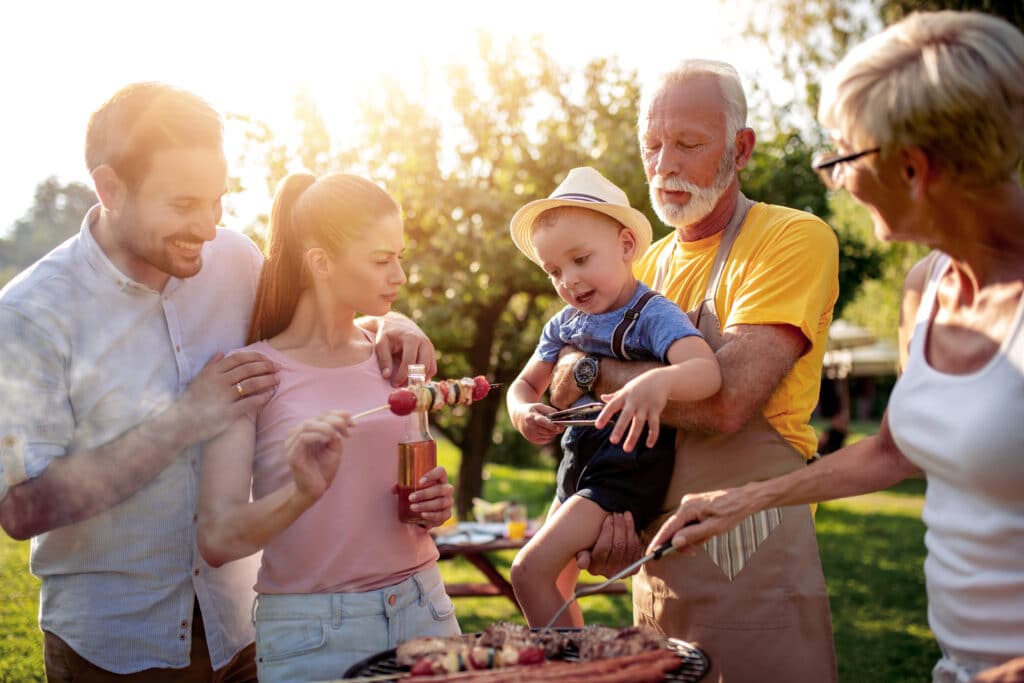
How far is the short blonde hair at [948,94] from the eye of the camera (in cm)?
220

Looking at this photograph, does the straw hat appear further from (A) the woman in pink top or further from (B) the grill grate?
(B) the grill grate

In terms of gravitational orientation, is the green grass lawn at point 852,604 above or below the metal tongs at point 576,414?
below

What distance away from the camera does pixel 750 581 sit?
120 inches

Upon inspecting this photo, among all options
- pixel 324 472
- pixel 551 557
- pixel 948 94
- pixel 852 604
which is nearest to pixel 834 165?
pixel 948 94

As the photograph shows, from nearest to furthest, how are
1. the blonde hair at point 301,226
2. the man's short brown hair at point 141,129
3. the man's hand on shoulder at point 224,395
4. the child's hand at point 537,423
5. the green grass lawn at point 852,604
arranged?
the man's hand on shoulder at point 224,395
the man's short brown hair at point 141,129
the blonde hair at point 301,226
the child's hand at point 537,423
the green grass lawn at point 852,604

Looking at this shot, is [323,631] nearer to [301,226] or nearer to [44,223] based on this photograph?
[301,226]

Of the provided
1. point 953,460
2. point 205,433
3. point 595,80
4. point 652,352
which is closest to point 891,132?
point 953,460

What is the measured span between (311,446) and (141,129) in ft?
3.93

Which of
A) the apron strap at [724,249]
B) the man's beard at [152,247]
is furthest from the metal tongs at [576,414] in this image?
the man's beard at [152,247]

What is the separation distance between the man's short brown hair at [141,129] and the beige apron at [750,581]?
1.81 metres

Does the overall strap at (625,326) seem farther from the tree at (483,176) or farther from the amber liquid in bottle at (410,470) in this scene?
the tree at (483,176)

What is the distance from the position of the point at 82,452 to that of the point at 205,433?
1.32 ft

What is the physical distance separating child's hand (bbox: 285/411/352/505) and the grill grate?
0.46 meters

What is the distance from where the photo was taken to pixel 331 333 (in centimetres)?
319
